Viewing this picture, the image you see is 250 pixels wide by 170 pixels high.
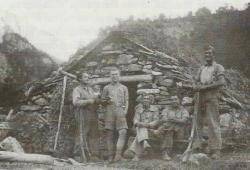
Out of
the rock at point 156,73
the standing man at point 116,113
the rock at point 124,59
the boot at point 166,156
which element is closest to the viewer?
the boot at point 166,156

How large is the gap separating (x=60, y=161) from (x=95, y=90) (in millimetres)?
2259

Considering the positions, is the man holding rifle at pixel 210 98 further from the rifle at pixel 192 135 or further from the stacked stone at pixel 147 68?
the stacked stone at pixel 147 68

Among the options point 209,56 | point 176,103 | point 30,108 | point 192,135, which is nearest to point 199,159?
point 192,135

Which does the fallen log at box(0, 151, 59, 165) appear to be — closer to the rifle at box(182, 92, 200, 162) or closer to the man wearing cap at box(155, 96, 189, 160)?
the man wearing cap at box(155, 96, 189, 160)

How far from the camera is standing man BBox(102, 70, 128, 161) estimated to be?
11039mm

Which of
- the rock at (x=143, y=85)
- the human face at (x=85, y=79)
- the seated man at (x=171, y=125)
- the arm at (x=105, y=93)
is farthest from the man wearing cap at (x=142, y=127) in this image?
the human face at (x=85, y=79)

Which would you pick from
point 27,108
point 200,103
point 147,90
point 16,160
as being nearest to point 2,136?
point 27,108

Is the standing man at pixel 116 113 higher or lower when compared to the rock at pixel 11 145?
higher

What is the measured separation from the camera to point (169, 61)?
38.9ft

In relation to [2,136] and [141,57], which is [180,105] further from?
[2,136]

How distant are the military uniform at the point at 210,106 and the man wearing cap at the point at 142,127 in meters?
1.09

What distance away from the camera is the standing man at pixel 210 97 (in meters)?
10.4

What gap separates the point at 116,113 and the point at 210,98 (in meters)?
2.02

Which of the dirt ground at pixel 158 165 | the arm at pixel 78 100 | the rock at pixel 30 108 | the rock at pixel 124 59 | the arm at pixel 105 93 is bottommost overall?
the dirt ground at pixel 158 165
